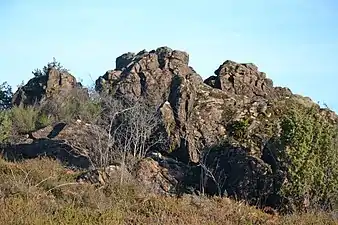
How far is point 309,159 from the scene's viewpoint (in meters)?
15.1

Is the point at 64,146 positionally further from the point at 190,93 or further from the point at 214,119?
the point at 214,119

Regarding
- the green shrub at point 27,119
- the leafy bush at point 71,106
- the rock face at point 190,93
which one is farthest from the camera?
the green shrub at point 27,119

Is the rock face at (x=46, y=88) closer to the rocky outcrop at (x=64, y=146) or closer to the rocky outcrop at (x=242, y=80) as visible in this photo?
the rocky outcrop at (x=64, y=146)

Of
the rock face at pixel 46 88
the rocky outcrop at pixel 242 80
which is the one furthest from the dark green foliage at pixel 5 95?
the rocky outcrop at pixel 242 80

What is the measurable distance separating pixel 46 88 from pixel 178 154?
603 inches

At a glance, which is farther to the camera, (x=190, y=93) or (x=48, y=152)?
(x=190, y=93)

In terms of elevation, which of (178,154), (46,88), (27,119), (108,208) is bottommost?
(108,208)

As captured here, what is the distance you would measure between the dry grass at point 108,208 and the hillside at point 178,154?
0.03 meters

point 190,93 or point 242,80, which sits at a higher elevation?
point 242,80

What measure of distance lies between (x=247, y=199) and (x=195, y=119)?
557 cm

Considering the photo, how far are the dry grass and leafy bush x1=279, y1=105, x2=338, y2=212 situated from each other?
2017mm

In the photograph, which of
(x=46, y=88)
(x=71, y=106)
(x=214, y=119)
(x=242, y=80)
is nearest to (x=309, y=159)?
(x=214, y=119)

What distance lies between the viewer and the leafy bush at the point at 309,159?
49.0ft

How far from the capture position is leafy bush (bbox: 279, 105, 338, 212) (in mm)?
14922
